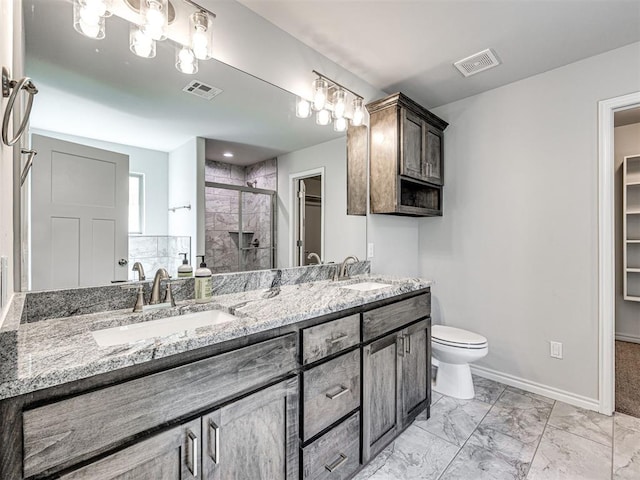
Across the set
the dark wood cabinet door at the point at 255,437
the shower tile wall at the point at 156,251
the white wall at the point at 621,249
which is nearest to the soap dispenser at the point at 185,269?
the shower tile wall at the point at 156,251

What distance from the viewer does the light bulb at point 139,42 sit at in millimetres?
1350

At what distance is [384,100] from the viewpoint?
93.1 inches

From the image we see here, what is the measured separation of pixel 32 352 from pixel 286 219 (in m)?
1.40

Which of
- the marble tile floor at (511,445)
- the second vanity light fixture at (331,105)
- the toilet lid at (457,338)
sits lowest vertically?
the marble tile floor at (511,445)

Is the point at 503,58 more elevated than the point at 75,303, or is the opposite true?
the point at 503,58

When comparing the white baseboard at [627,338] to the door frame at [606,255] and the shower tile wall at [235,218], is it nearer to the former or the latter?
the door frame at [606,255]

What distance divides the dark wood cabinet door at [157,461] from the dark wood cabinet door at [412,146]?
2082 mm

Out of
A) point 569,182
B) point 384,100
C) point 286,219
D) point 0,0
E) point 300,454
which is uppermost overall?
point 384,100

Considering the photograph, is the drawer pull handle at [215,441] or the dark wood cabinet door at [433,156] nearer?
the drawer pull handle at [215,441]

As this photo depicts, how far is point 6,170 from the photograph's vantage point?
0.90 m

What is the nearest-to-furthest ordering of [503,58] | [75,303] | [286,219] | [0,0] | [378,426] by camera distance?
[0,0]
[75,303]
[378,426]
[286,219]
[503,58]

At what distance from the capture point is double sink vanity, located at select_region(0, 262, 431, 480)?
72 cm

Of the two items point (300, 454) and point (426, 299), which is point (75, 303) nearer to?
point (300, 454)

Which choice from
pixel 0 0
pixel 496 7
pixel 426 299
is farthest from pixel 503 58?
pixel 0 0
